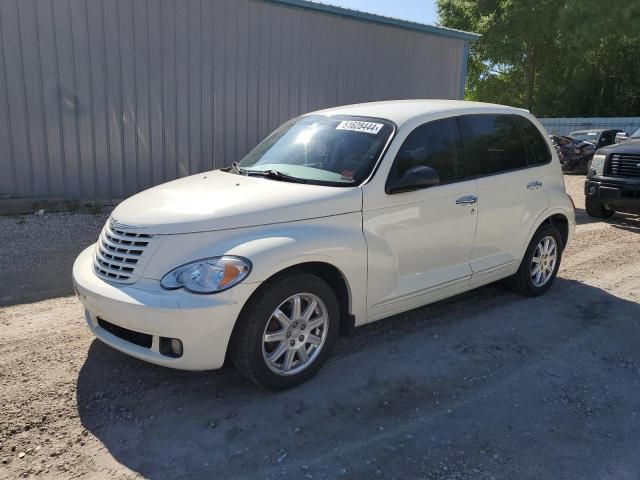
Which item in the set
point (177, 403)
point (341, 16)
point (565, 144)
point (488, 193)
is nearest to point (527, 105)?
point (565, 144)

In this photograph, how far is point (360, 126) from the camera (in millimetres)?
4461

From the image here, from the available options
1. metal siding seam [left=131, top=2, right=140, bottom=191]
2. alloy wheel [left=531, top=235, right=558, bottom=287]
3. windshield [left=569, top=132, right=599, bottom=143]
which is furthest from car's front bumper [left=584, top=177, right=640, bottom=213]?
windshield [left=569, top=132, right=599, bottom=143]

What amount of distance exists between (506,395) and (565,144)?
1724 centimetres

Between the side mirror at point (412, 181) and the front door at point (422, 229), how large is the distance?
5 cm

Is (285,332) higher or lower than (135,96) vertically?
lower

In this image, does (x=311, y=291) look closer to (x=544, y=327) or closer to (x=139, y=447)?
(x=139, y=447)

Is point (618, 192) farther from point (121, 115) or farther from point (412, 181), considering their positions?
point (121, 115)

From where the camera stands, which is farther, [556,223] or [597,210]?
[597,210]

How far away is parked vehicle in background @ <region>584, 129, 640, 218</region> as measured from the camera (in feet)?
30.2

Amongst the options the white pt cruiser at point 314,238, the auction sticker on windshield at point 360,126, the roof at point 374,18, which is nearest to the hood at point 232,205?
the white pt cruiser at point 314,238

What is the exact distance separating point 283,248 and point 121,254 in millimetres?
1034

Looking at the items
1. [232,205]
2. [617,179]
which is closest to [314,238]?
[232,205]

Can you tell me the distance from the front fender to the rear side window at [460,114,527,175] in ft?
4.96

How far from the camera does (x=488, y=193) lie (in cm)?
488
